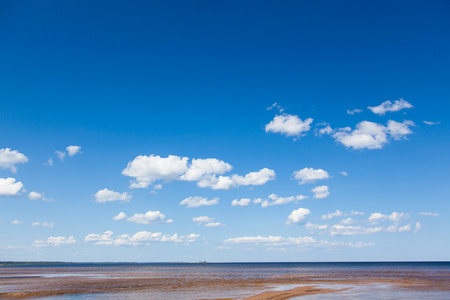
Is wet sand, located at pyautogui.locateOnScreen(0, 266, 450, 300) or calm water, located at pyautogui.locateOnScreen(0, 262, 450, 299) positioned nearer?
calm water, located at pyautogui.locateOnScreen(0, 262, 450, 299)

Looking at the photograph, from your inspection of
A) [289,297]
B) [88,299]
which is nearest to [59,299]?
[88,299]

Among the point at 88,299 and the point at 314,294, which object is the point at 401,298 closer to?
the point at 314,294

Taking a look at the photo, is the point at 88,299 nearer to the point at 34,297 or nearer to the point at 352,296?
the point at 34,297

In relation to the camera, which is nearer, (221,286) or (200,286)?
(221,286)

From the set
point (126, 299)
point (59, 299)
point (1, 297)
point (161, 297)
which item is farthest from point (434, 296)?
point (1, 297)

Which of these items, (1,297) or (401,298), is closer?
(401,298)

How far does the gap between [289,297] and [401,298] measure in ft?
35.9

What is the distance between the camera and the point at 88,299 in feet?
123

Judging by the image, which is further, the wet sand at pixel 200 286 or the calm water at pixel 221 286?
the wet sand at pixel 200 286

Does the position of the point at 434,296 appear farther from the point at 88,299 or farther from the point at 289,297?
the point at 88,299

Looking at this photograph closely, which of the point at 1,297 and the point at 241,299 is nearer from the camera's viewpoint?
the point at 241,299

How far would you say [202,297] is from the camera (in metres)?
37.2

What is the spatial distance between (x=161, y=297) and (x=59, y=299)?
10.4m

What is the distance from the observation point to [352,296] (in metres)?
37.1
